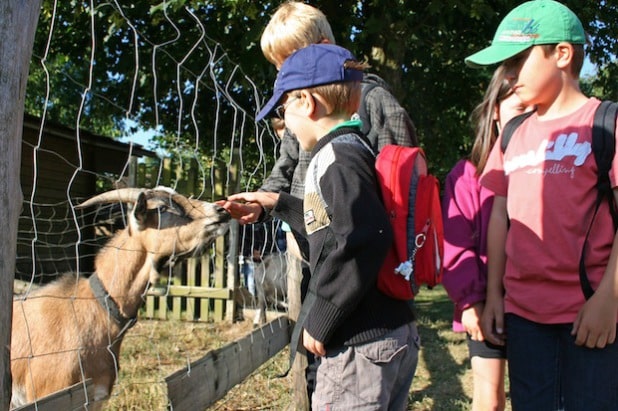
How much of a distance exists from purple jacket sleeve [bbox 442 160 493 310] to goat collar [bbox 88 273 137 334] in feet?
6.23

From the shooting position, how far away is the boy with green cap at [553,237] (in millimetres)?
1855

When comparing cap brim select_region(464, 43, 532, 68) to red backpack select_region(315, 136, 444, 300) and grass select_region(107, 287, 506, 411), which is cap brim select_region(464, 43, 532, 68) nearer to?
red backpack select_region(315, 136, 444, 300)

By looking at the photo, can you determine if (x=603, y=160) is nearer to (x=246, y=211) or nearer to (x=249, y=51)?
(x=246, y=211)

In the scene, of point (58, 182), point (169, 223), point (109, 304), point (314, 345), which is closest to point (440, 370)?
point (169, 223)

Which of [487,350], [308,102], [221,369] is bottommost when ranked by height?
[221,369]

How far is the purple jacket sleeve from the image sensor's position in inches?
89.2

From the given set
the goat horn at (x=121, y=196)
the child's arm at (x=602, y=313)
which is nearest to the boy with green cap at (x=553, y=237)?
the child's arm at (x=602, y=313)

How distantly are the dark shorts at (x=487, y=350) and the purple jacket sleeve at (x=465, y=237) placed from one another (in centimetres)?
16

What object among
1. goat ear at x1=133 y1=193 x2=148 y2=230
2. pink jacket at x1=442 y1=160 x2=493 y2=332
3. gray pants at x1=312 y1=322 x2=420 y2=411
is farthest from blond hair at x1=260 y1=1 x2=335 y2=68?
goat ear at x1=133 y1=193 x2=148 y2=230

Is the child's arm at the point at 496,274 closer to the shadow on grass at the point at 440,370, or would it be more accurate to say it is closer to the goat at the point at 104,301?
the goat at the point at 104,301

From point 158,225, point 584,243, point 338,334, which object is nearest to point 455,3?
point 158,225

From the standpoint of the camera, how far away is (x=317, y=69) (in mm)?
1799

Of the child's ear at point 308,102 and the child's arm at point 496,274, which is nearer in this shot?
the child's ear at point 308,102

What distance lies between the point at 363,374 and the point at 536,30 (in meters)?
1.23
